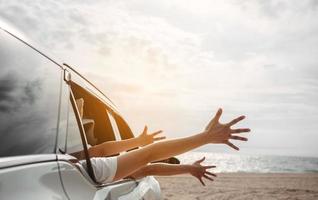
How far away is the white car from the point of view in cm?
154

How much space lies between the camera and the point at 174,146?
2.66 m

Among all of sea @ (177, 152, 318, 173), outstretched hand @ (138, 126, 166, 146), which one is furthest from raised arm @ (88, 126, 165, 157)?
sea @ (177, 152, 318, 173)

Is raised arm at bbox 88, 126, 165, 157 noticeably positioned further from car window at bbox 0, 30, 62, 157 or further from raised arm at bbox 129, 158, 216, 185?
car window at bbox 0, 30, 62, 157

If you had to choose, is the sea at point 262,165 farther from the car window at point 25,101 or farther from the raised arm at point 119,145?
the car window at point 25,101

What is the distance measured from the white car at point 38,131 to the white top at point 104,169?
0.05m

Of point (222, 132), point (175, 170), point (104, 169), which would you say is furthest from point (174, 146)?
point (175, 170)

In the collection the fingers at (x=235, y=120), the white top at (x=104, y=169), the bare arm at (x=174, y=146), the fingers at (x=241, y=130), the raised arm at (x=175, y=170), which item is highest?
the fingers at (x=235, y=120)

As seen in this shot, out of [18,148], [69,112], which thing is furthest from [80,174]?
[18,148]

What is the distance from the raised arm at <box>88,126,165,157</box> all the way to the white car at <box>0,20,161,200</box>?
0.83 m

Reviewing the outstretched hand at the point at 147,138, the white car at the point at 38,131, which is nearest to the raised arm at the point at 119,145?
the outstretched hand at the point at 147,138

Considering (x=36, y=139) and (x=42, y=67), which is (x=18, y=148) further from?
(x=42, y=67)

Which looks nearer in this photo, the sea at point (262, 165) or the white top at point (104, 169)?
the white top at point (104, 169)

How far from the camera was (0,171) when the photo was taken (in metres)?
1.39

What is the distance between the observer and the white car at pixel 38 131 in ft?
5.06
